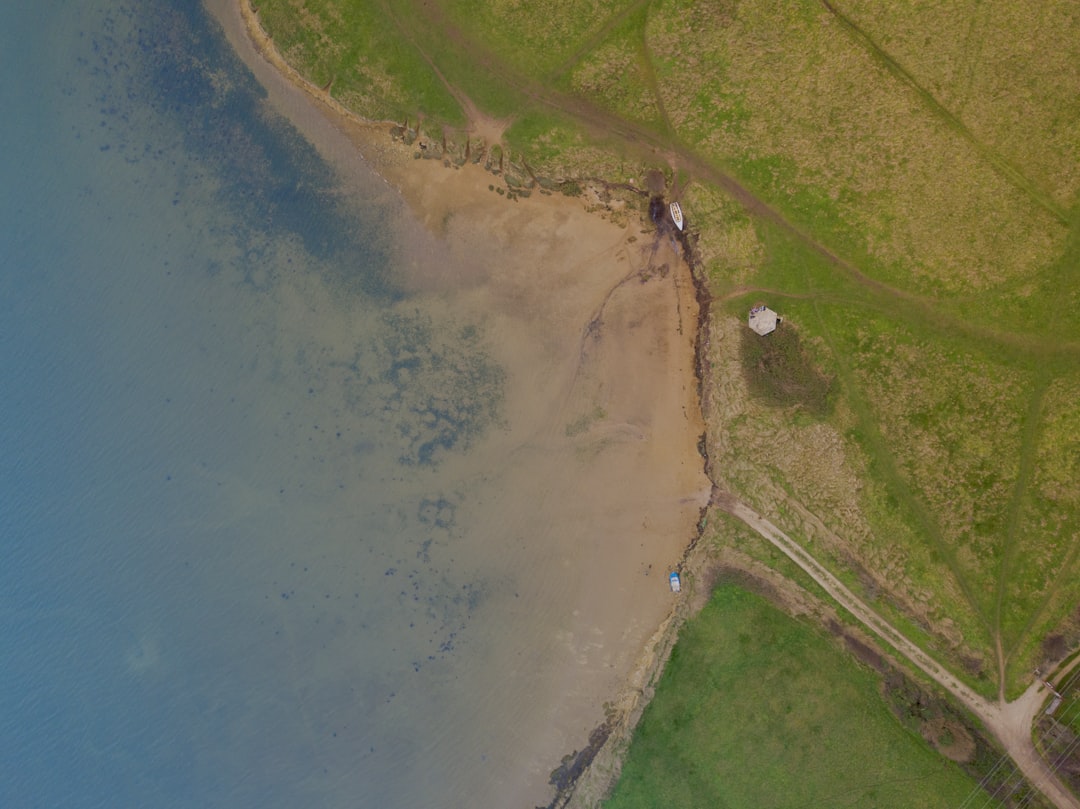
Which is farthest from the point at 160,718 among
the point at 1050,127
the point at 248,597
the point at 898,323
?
the point at 1050,127

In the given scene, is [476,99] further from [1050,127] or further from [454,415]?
[1050,127]

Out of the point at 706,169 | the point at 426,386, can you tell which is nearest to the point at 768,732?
the point at 426,386

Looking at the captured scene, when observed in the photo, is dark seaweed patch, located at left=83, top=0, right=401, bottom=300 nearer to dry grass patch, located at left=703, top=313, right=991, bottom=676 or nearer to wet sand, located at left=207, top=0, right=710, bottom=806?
wet sand, located at left=207, top=0, right=710, bottom=806

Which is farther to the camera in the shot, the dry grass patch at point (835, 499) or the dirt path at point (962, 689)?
the dry grass patch at point (835, 499)

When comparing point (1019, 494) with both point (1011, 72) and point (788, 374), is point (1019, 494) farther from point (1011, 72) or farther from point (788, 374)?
point (1011, 72)

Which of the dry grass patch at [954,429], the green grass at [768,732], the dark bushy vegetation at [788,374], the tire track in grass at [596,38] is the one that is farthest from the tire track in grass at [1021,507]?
the tire track in grass at [596,38]

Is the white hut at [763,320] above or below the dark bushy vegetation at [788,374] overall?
above

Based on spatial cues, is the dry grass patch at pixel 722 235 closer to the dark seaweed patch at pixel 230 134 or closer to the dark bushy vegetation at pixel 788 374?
the dark bushy vegetation at pixel 788 374
